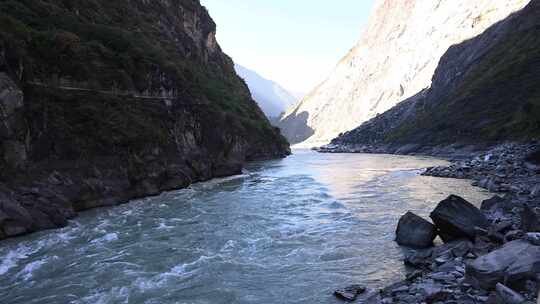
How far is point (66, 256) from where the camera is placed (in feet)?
60.6

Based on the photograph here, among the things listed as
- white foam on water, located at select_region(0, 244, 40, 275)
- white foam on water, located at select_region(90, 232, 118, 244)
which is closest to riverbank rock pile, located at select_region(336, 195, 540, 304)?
white foam on water, located at select_region(90, 232, 118, 244)

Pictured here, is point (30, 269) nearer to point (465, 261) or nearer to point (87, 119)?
point (465, 261)

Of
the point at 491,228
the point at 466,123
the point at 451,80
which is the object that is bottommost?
the point at 491,228

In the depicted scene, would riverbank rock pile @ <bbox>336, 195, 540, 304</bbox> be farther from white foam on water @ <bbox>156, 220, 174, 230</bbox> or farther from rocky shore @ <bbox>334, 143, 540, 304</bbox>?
white foam on water @ <bbox>156, 220, 174, 230</bbox>

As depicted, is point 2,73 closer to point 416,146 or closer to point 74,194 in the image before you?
point 74,194

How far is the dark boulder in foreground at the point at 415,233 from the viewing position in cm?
1792

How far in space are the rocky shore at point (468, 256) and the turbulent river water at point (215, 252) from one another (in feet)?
3.66

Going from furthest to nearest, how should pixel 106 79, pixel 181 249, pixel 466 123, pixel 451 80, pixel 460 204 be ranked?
pixel 451 80
pixel 466 123
pixel 106 79
pixel 181 249
pixel 460 204

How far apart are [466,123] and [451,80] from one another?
3517cm

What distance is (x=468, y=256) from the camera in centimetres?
1476

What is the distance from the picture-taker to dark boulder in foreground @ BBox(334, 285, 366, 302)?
1310cm

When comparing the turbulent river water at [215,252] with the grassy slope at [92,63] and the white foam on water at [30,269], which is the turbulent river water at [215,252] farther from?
the grassy slope at [92,63]

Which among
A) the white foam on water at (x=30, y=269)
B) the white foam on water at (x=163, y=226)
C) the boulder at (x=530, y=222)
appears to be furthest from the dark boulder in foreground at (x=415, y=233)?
the white foam on water at (x=30, y=269)

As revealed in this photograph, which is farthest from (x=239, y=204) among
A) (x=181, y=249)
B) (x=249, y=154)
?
(x=249, y=154)
